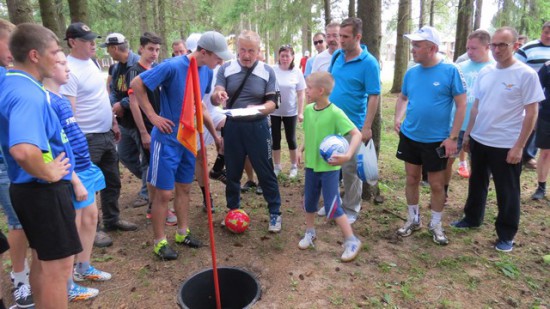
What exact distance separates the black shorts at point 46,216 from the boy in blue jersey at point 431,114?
336 cm

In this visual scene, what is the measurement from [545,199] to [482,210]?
5.72 feet

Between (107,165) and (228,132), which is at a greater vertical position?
(228,132)

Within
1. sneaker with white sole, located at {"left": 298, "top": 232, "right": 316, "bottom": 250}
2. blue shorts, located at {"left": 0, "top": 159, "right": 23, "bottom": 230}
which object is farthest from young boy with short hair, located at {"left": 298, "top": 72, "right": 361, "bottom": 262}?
blue shorts, located at {"left": 0, "top": 159, "right": 23, "bottom": 230}

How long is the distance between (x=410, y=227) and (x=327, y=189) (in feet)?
4.43

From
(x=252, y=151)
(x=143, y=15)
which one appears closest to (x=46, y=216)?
(x=252, y=151)

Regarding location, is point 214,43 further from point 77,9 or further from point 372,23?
point 77,9

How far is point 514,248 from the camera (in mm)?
3922

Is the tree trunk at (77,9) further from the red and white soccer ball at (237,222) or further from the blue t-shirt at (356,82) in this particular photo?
the red and white soccer ball at (237,222)

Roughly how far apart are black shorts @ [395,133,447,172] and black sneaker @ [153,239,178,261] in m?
2.78

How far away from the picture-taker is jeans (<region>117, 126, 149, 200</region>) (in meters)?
4.73

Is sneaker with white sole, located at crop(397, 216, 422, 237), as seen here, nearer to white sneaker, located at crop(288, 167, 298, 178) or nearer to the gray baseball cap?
white sneaker, located at crop(288, 167, 298, 178)

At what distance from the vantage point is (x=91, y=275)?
3352mm

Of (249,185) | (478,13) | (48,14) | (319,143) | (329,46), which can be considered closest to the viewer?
(319,143)

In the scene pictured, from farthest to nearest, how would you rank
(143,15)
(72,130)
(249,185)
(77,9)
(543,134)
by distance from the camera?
(143,15) → (77,9) → (249,185) → (543,134) → (72,130)
